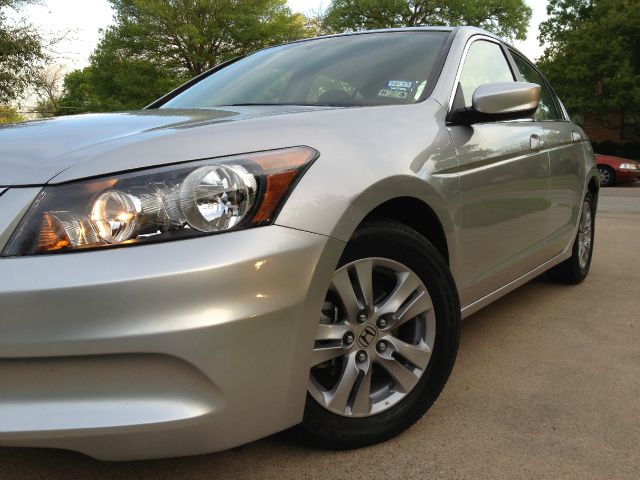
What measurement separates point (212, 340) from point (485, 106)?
4.97 feet

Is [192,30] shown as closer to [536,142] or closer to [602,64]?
[602,64]

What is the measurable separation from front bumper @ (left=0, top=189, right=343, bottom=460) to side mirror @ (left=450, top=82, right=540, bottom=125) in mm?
1224

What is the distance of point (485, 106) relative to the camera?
2.43 metres

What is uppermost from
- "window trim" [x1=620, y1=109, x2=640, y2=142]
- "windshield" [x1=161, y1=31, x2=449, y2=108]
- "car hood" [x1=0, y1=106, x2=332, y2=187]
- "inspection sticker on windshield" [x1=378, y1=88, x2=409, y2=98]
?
"windshield" [x1=161, y1=31, x2=449, y2=108]

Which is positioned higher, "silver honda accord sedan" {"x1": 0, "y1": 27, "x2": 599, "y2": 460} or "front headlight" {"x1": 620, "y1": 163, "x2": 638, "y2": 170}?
"silver honda accord sedan" {"x1": 0, "y1": 27, "x2": 599, "y2": 460}

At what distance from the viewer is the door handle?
311cm

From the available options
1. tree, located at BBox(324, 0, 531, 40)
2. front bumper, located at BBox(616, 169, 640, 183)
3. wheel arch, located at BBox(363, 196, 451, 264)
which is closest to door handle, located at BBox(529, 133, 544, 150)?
wheel arch, located at BBox(363, 196, 451, 264)

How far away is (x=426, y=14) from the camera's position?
1313 inches

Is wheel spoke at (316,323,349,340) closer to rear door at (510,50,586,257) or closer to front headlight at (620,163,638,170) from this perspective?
rear door at (510,50,586,257)

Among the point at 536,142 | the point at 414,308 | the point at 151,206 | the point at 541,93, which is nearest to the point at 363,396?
the point at 414,308

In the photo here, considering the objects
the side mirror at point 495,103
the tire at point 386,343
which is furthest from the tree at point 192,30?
the tire at point 386,343

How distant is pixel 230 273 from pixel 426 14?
34633 millimetres

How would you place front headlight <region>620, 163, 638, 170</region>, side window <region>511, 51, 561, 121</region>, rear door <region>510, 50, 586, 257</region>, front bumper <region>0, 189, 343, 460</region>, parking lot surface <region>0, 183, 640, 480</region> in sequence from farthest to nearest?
front headlight <region>620, 163, 638, 170</region>
side window <region>511, 51, 561, 121</region>
rear door <region>510, 50, 586, 257</region>
parking lot surface <region>0, 183, 640, 480</region>
front bumper <region>0, 189, 343, 460</region>

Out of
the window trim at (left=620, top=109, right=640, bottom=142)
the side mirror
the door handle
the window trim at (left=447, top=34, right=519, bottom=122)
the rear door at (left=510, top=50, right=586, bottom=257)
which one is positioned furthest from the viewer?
the window trim at (left=620, top=109, right=640, bottom=142)
